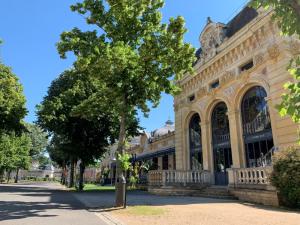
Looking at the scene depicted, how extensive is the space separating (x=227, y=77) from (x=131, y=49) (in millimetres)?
9773

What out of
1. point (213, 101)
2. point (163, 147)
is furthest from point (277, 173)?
point (163, 147)

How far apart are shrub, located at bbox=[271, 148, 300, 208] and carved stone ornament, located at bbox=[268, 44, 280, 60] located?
6257 millimetres

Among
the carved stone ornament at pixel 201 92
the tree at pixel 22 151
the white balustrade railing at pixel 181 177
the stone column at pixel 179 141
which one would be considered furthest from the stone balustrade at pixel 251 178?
the tree at pixel 22 151

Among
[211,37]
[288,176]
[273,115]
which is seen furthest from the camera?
[211,37]

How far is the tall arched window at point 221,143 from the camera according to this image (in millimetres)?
20891

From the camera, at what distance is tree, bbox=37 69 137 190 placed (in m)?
A: 26.1

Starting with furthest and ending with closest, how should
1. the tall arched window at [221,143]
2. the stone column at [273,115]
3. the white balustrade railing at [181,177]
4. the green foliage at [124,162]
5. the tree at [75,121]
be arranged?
the tree at [75,121], the tall arched window at [221,143], the white balustrade railing at [181,177], the stone column at [273,115], the green foliage at [124,162]

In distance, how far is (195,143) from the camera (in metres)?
25.0

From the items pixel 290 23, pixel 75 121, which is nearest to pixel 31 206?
pixel 290 23

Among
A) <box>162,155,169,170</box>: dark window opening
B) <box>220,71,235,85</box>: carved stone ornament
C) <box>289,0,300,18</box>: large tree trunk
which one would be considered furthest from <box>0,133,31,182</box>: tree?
<box>289,0,300,18</box>: large tree trunk

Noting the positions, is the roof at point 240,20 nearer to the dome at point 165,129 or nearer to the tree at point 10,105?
the dome at point 165,129

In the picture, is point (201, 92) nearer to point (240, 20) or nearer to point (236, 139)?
point (236, 139)

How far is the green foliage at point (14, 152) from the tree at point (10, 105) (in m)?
18.0

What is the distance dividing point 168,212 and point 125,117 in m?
5.17
